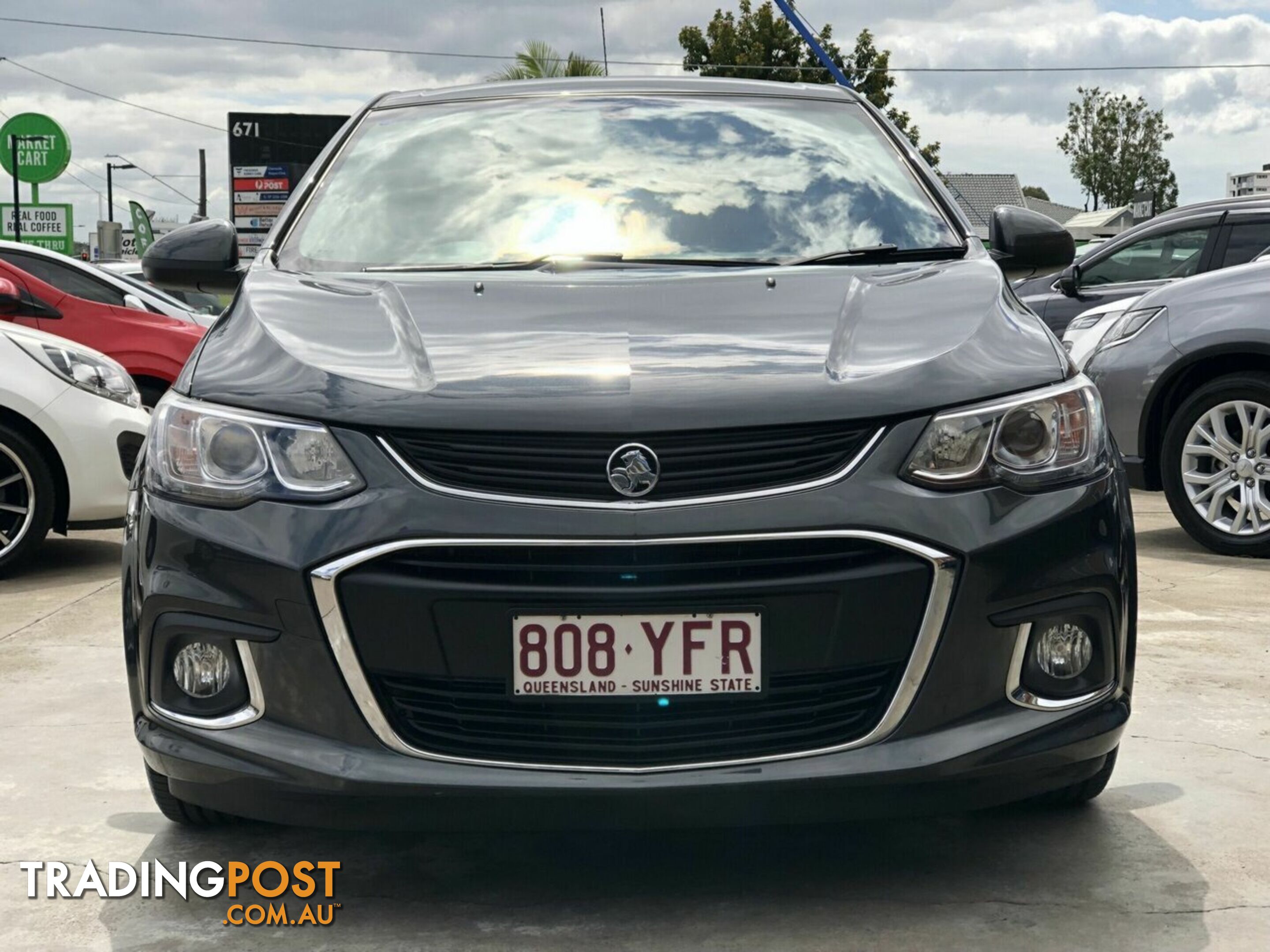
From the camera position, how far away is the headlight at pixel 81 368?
24.4 ft

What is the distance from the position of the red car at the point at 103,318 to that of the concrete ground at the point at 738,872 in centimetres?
629

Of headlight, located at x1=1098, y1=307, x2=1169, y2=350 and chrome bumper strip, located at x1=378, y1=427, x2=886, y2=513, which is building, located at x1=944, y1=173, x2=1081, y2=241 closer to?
headlight, located at x1=1098, y1=307, x2=1169, y2=350

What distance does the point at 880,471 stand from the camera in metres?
2.91

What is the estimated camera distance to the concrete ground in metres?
3.04

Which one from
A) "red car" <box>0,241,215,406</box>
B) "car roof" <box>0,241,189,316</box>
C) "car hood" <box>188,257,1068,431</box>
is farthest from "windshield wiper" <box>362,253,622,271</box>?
"car roof" <box>0,241,189,316</box>

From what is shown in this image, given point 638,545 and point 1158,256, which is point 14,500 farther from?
point 1158,256

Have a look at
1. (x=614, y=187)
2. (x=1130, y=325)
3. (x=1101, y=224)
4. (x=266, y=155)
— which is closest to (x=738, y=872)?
(x=614, y=187)

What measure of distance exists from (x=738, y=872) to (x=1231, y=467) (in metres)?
4.90

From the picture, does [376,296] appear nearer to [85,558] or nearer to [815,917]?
[815,917]

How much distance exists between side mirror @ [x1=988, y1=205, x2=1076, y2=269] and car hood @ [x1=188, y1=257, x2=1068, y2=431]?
2.21ft

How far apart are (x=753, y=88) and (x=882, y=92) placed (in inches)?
1637

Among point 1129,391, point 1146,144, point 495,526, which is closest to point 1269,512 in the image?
point 1129,391

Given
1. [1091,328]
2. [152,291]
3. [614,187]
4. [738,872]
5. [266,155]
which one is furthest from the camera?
[266,155]

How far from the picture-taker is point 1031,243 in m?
4.30
